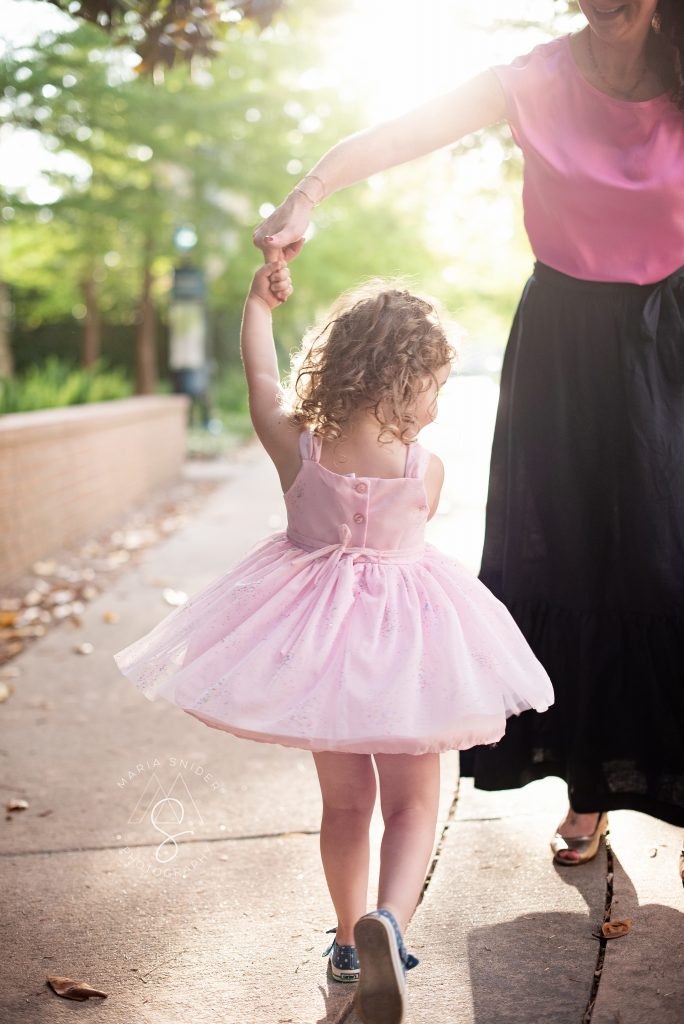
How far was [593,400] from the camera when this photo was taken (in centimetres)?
299

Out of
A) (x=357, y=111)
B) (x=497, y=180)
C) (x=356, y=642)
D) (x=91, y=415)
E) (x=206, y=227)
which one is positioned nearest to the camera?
(x=356, y=642)

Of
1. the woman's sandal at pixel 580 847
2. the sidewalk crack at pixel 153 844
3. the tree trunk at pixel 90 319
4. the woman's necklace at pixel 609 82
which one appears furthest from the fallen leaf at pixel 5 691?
the tree trunk at pixel 90 319

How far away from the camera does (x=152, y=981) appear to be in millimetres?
2574

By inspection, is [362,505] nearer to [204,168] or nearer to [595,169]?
[595,169]

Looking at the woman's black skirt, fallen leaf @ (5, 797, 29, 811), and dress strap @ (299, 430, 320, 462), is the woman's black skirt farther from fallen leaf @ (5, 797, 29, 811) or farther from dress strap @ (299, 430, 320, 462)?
fallen leaf @ (5, 797, 29, 811)

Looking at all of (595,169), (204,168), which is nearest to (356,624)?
(595,169)

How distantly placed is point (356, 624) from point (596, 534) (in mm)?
956

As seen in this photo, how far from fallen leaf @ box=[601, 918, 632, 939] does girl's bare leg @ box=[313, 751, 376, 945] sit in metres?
0.63

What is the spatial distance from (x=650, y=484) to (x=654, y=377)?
0.89 feet

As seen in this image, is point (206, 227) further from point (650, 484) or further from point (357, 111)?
point (650, 484)

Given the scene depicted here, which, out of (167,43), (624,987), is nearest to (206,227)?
(167,43)

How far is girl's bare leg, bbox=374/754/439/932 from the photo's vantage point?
224 centimetres

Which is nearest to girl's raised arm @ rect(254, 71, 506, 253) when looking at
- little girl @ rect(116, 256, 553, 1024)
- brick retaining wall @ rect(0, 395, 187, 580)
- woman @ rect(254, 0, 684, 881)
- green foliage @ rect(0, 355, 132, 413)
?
woman @ rect(254, 0, 684, 881)

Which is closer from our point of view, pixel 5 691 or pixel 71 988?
pixel 71 988
